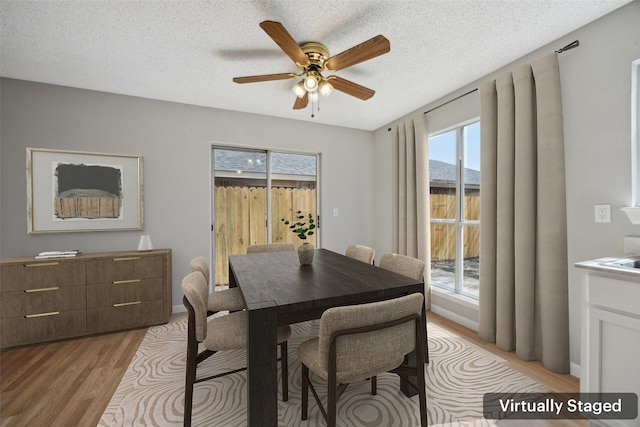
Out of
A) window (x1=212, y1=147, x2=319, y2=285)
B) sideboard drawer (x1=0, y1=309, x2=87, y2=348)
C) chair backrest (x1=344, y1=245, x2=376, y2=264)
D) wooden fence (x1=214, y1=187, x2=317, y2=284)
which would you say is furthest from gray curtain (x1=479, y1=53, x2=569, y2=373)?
sideboard drawer (x1=0, y1=309, x2=87, y2=348)

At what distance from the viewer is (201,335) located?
A: 1.42m

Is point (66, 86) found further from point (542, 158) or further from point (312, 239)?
point (542, 158)

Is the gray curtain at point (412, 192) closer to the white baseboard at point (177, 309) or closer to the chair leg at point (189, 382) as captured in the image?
the chair leg at point (189, 382)

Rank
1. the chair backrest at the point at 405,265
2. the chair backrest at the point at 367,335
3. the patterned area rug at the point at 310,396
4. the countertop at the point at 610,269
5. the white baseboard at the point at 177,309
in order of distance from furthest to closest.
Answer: the white baseboard at the point at 177,309 < the chair backrest at the point at 405,265 < the patterned area rug at the point at 310,396 < the countertop at the point at 610,269 < the chair backrest at the point at 367,335

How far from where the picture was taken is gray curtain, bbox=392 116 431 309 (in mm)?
3205

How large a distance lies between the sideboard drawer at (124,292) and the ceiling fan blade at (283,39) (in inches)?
103

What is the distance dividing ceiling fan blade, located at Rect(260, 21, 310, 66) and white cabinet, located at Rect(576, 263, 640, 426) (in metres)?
2.11

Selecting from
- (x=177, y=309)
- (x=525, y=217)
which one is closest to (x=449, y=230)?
(x=525, y=217)

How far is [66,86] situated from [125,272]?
208 cm

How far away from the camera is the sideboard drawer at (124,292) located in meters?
2.58

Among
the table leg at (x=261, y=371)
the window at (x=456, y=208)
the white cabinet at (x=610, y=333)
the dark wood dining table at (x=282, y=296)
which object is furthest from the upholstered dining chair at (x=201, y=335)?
the window at (x=456, y=208)

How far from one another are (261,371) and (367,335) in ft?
1.65

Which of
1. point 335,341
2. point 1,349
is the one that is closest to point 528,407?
point 335,341

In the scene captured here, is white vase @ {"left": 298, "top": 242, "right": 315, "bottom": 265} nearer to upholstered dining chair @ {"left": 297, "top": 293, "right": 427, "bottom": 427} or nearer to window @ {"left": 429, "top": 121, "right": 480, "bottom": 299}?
upholstered dining chair @ {"left": 297, "top": 293, "right": 427, "bottom": 427}
